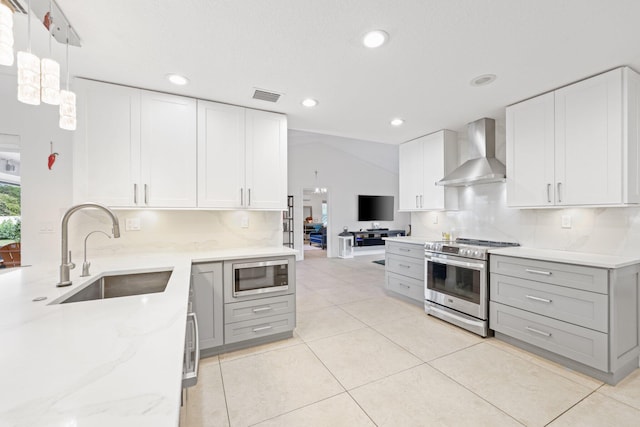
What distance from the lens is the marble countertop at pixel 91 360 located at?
54cm

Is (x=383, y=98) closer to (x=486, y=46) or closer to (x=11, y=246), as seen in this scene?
(x=486, y=46)

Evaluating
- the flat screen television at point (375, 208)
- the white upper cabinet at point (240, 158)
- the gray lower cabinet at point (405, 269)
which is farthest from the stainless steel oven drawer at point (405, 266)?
the flat screen television at point (375, 208)

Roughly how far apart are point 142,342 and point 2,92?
312 centimetres

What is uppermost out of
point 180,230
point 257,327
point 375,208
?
point 375,208

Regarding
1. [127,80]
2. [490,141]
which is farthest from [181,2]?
[490,141]

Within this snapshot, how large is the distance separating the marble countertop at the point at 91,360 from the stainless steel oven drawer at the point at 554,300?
2.76 meters

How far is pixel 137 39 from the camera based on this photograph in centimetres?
183

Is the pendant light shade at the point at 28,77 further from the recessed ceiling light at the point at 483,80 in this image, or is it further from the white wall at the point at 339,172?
the white wall at the point at 339,172

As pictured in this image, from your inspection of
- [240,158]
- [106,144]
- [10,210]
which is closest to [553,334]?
[240,158]

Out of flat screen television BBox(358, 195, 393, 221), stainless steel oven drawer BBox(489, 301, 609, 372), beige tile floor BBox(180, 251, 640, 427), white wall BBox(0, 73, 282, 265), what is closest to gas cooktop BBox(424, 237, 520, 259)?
stainless steel oven drawer BBox(489, 301, 609, 372)

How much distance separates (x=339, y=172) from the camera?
8.30m

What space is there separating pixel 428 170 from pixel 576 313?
235 cm

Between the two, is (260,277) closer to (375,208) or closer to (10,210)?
(10,210)

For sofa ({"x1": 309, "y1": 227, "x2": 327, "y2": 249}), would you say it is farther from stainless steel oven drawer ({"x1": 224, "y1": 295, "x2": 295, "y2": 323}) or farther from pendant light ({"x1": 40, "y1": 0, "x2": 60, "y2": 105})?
pendant light ({"x1": 40, "y1": 0, "x2": 60, "y2": 105})
